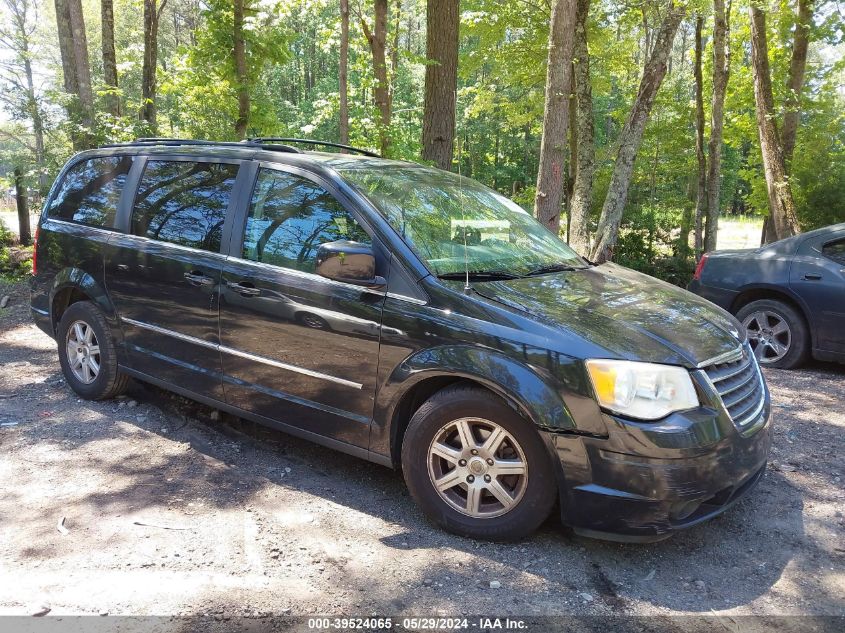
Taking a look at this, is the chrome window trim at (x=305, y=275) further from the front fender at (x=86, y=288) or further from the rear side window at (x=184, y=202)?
the front fender at (x=86, y=288)

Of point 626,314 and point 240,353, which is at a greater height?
point 626,314

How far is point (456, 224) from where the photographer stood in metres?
4.02

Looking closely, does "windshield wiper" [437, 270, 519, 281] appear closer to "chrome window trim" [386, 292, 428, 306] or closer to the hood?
the hood

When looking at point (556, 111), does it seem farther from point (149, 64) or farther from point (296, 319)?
point (149, 64)

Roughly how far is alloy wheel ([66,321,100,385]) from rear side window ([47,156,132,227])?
0.84 meters

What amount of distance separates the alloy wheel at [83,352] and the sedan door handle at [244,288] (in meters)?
1.75

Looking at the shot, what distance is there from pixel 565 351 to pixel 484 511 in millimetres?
917

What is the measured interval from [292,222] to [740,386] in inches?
103

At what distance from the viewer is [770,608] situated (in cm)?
287

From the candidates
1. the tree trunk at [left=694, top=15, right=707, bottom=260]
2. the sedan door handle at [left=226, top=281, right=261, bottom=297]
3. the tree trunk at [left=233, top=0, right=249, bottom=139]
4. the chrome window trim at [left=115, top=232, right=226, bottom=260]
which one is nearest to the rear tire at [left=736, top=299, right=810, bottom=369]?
the sedan door handle at [left=226, top=281, right=261, bottom=297]

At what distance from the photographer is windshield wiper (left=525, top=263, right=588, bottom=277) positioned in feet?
12.9

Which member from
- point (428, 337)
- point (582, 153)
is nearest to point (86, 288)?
point (428, 337)

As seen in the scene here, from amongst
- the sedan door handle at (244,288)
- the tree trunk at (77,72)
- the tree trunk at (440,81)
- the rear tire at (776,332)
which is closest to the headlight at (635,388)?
the sedan door handle at (244,288)

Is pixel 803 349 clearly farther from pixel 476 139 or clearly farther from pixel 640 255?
pixel 476 139
